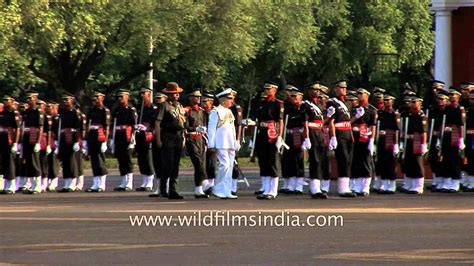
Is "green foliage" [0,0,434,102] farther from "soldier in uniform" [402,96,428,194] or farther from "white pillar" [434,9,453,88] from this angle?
"soldier in uniform" [402,96,428,194]

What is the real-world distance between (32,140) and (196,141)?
4.16m

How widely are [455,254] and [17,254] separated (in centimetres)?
446

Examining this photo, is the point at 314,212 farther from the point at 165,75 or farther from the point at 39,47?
the point at 165,75

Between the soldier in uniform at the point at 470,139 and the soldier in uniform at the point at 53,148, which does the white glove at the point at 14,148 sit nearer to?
the soldier in uniform at the point at 53,148

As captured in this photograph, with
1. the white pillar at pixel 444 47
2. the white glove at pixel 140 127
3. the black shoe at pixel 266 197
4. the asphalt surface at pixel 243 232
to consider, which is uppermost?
the white pillar at pixel 444 47

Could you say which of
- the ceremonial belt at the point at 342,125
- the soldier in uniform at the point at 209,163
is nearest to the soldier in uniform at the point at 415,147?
the ceremonial belt at the point at 342,125

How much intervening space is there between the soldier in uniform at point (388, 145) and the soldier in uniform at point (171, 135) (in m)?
3.88

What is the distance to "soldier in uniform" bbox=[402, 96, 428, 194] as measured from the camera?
1061 inches

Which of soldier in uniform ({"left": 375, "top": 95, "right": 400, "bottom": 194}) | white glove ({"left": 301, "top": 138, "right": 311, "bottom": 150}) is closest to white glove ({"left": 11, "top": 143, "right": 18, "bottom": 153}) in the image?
white glove ({"left": 301, "top": 138, "right": 311, "bottom": 150})

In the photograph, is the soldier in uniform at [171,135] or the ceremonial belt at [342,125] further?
the ceremonial belt at [342,125]

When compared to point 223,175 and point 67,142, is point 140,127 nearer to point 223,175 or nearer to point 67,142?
point 67,142

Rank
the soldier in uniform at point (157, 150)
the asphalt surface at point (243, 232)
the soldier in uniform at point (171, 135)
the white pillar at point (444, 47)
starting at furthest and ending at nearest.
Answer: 1. the white pillar at point (444, 47)
2. the soldier in uniform at point (157, 150)
3. the soldier in uniform at point (171, 135)
4. the asphalt surface at point (243, 232)

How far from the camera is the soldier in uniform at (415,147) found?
27.0m

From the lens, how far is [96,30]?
146ft
